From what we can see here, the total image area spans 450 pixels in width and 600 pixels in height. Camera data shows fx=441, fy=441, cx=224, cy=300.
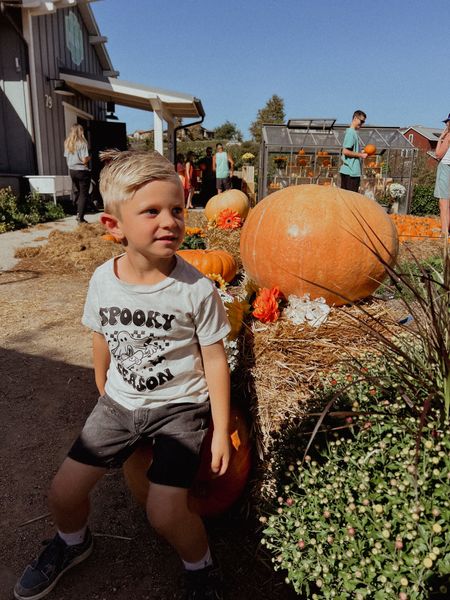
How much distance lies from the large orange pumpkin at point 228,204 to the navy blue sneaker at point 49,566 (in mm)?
6639

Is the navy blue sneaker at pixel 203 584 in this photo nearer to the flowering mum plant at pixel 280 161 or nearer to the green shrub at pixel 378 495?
the green shrub at pixel 378 495

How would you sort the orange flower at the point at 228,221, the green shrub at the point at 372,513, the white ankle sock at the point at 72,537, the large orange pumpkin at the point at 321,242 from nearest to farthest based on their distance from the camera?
the green shrub at the point at 372,513 → the white ankle sock at the point at 72,537 → the large orange pumpkin at the point at 321,242 → the orange flower at the point at 228,221

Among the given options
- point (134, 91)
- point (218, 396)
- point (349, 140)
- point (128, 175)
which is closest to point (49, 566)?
point (218, 396)

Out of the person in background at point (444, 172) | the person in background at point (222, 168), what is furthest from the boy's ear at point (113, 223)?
the person in background at point (222, 168)

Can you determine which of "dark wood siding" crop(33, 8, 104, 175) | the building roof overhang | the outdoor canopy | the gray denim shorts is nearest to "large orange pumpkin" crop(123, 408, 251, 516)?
the gray denim shorts

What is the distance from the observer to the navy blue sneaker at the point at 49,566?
162cm

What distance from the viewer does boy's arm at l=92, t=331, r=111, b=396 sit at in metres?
1.84

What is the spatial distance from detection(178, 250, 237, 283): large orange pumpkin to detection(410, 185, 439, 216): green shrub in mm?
14809

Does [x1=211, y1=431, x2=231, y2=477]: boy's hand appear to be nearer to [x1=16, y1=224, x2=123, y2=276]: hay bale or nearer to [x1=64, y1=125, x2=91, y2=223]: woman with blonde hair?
[x1=16, y1=224, x2=123, y2=276]: hay bale

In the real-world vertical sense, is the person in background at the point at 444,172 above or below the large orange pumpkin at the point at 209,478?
above

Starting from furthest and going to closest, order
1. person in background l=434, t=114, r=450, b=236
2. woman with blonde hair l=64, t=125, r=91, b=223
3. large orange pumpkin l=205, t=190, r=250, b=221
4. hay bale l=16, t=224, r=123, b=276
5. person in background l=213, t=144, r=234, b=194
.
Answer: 1. person in background l=213, t=144, r=234, b=194
2. woman with blonde hair l=64, t=125, r=91, b=223
3. large orange pumpkin l=205, t=190, r=250, b=221
4. person in background l=434, t=114, r=450, b=236
5. hay bale l=16, t=224, r=123, b=276

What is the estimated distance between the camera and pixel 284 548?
1.42 metres

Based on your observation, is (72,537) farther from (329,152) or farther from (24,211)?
(329,152)

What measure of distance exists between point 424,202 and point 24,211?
1474 cm
